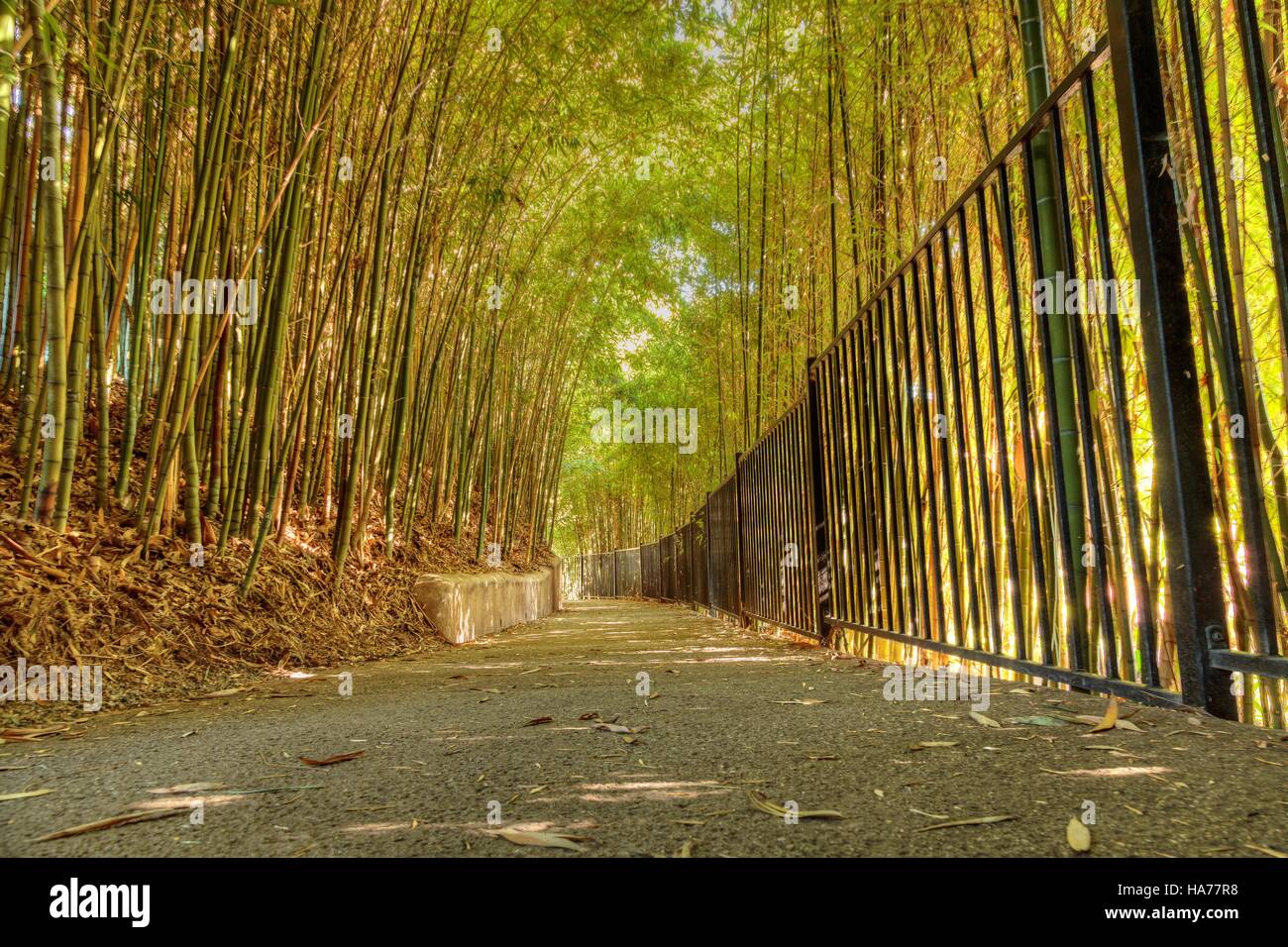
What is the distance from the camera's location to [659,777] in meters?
1.10

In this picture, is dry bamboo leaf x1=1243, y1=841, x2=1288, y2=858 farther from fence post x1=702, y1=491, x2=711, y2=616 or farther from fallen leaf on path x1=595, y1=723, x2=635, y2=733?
fence post x1=702, y1=491, x2=711, y2=616

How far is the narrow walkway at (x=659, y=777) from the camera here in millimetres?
820

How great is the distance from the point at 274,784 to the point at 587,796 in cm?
52

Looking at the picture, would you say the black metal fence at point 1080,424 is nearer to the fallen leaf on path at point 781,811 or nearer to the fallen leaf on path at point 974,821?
the fallen leaf on path at point 974,821

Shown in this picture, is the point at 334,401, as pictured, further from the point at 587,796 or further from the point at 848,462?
the point at 587,796

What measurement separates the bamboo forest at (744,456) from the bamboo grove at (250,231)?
0.03 metres

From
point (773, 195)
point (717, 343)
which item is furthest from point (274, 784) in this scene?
point (717, 343)

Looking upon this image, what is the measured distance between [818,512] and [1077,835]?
7.54 feet

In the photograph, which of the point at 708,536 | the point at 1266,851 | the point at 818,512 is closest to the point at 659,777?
the point at 1266,851

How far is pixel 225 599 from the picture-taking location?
240 centimetres

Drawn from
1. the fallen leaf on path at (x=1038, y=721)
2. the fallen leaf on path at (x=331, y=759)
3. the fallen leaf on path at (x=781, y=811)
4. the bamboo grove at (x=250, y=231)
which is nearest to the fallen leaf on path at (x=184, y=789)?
the fallen leaf on path at (x=331, y=759)

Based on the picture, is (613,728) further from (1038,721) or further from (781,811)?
(1038,721)

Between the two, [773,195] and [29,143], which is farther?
[773,195]
